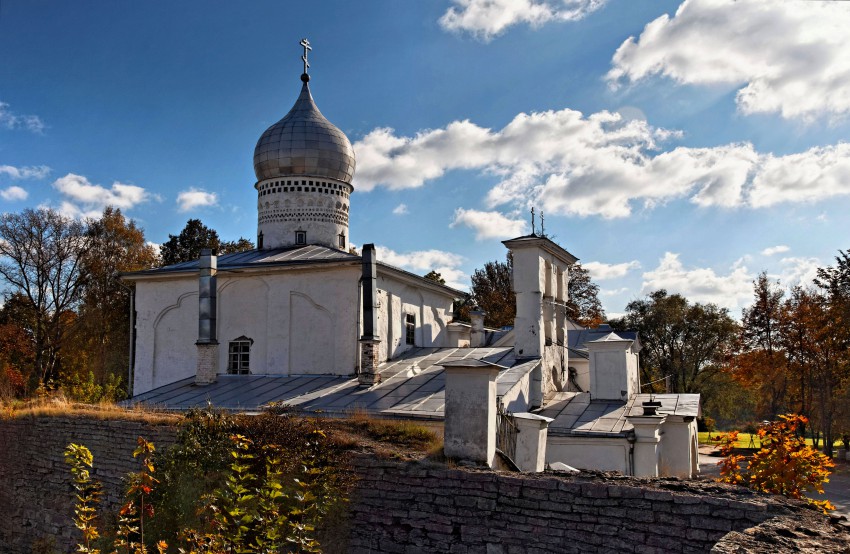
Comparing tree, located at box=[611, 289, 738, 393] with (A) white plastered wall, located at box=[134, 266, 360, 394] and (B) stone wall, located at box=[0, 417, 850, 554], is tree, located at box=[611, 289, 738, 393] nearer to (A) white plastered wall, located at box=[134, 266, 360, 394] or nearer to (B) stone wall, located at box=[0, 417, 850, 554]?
(A) white plastered wall, located at box=[134, 266, 360, 394]

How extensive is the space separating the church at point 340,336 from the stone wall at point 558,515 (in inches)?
200

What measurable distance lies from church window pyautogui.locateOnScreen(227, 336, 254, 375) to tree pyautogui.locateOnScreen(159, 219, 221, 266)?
57.8 ft

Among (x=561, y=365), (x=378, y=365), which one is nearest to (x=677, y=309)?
(x=561, y=365)

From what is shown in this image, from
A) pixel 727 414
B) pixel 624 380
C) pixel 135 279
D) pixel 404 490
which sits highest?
pixel 135 279

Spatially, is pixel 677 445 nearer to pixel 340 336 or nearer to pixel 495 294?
pixel 340 336

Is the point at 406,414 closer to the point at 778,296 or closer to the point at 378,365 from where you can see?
the point at 378,365

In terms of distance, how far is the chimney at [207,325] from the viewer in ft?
59.5

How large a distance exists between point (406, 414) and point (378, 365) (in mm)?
3520

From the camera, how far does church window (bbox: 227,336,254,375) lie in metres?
18.6

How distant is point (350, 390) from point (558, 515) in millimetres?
9671

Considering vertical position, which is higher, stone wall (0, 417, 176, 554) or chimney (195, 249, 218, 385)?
chimney (195, 249, 218, 385)

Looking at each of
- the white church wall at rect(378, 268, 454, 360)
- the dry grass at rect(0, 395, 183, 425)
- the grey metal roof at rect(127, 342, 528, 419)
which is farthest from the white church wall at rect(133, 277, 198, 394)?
the white church wall at rect(378, 268, 454, 360)

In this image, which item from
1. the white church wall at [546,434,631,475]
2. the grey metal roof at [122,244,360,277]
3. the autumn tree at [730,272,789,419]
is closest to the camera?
the white church wall at [546,434,631,475]

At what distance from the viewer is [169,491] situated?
962 cm
